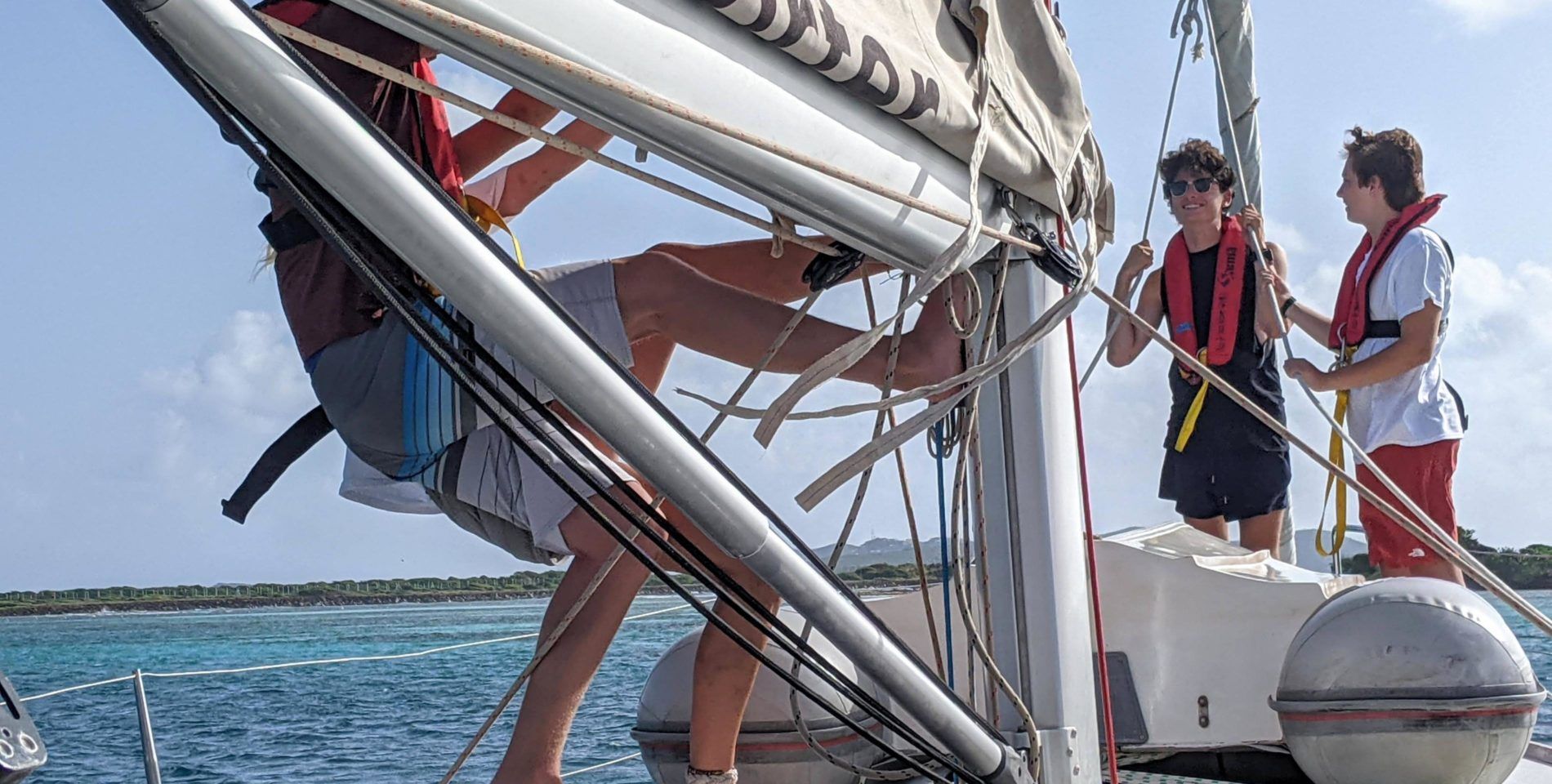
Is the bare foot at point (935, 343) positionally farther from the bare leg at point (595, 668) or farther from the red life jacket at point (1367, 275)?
the red life jacket at point (1367, 275)

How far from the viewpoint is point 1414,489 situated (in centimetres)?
319

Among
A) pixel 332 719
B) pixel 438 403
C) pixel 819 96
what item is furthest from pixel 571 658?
pixel 332 719

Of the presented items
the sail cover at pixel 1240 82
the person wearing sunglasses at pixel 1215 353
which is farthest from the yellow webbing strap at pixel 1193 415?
the sail cover at pixel 1240 82

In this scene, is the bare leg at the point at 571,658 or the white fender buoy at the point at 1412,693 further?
the white fender buoy at the point at 1412,693

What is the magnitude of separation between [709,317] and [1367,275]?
2.42 m

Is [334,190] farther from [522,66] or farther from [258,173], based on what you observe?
[258,173]

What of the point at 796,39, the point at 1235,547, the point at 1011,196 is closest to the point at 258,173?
the point at 796,39

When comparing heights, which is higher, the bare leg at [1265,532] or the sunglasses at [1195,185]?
the sunglasses at [1195,185]

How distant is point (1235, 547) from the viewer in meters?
3.26

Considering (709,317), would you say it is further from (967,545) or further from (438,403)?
(967,545)

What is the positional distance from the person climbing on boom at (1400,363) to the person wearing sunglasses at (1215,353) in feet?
0.69

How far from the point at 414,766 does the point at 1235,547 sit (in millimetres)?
4364

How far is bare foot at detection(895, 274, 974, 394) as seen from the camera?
1.58 meters

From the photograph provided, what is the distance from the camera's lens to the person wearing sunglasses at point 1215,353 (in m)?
3.51
